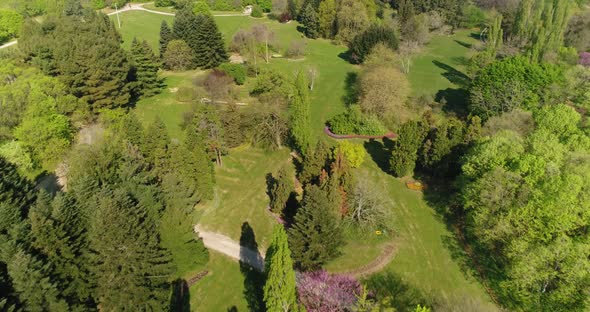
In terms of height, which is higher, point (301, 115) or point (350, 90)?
point (301, 115)

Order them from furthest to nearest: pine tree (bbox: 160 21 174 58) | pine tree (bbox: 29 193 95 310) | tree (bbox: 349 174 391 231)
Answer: pine tree (bbox: 160 21 174 58)
tree (bbox: 349 174 391 231)
pine tree (bbox: 29 193 95 310)

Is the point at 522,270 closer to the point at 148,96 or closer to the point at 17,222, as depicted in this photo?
the point at 17,222

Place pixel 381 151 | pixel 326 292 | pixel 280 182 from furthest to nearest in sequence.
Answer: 1. pixel 381 151
2. pixel 280 182
3. pixel 326 292

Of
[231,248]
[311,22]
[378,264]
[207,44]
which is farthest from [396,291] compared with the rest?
[311,22]

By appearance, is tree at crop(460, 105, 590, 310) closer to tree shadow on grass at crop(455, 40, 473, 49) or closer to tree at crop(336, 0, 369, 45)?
tree at crop(336, 0, 369, 45)

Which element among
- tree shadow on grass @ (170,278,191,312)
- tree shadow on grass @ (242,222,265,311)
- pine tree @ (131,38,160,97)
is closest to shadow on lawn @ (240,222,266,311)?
tree shadow on grass @ (242,222,265,311)

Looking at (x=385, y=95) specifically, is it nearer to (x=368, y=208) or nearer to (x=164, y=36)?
(x=368, y=208)

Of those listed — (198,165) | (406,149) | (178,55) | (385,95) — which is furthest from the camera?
(178,55)
